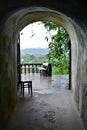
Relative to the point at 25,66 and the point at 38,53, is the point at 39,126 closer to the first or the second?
the point at 25,66

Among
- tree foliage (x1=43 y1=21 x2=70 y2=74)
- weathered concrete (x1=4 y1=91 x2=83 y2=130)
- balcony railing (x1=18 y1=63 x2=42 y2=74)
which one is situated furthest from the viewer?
balcony railing (x1=18 y1=63 x2=42 y2=74)

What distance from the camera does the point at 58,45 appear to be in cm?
1183

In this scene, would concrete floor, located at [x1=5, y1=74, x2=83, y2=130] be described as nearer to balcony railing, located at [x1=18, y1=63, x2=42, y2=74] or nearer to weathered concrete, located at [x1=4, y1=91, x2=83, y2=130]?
weathered concrete, located at [x1=4, y1=91, x2=83, y2=130]

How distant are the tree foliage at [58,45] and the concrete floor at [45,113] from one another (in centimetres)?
323

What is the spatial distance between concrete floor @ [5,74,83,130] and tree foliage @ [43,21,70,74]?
10.6ft

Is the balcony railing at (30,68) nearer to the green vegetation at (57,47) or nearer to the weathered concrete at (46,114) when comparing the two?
the green vegetation at (57,47)

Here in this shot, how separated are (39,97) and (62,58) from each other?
4443 millimetres

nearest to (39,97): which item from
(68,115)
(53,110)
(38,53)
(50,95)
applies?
(50,95)

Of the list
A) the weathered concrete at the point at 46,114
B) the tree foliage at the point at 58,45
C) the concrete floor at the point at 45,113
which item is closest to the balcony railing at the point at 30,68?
the tree foliage at the point at 58,45

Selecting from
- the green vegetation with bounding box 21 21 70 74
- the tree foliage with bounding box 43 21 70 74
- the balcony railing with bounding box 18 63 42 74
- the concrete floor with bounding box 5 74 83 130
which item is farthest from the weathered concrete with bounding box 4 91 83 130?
the balcony railing with bounding box 18 63 42 74

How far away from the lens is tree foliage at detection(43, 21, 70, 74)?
37.3 ft

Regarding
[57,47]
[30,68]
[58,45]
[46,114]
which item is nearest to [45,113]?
[46,114]

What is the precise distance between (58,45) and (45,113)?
5.70m

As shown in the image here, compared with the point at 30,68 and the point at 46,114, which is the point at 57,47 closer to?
the point at 30,68
